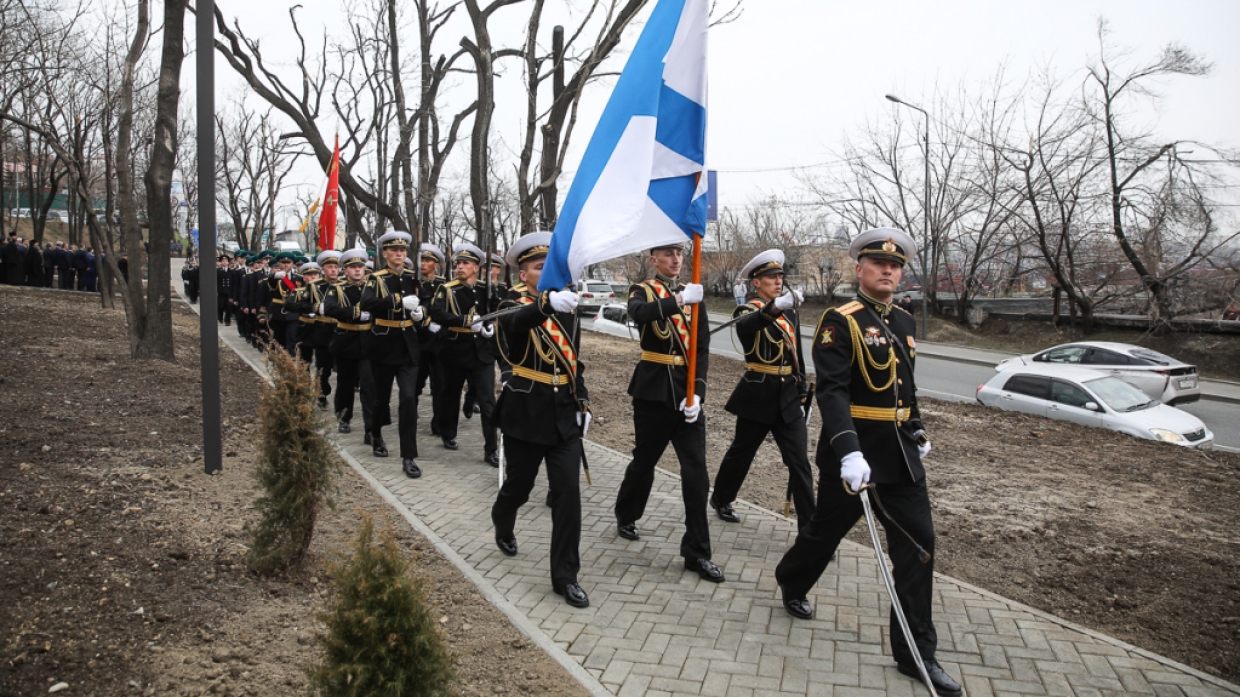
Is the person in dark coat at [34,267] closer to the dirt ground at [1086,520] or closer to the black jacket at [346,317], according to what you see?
the black jacket at [346,317]

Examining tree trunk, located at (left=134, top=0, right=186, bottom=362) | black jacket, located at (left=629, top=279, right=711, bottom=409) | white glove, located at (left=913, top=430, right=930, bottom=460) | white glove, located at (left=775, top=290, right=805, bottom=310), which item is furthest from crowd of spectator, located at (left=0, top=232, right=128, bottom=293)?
white glove, located at (left=913, top=430, right=930, bottom=460)

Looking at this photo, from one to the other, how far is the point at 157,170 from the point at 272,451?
23.4ft

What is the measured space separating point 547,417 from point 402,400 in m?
3.08

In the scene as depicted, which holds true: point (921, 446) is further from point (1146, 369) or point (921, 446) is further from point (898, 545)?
point (1146, 369)

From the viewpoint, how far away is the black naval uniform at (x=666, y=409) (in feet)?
16.8

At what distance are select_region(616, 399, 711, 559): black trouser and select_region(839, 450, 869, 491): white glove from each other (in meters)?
1.29

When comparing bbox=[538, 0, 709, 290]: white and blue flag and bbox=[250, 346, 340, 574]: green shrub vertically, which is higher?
bbox=[538, 0, 709, 290]: white and blue flag

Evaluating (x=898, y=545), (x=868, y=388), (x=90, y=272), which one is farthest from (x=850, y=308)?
(x=90, y=272)

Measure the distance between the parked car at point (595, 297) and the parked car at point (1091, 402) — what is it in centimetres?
2353

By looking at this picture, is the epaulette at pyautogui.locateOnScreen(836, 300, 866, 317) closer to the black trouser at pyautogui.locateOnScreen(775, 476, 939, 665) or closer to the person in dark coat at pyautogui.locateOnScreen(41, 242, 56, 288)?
the black trouser at pyautogui.locateOnScreen(775, 476, 939, 665)

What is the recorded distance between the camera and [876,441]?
13.7 ft

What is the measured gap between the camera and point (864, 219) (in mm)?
34375

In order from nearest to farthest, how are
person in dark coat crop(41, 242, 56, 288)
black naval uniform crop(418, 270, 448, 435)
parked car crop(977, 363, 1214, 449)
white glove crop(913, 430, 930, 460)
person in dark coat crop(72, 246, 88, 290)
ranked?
white glove crop(913, 430, 930, 460), black naval uniform crop(418, 270, 448, 435), parked car crop(977, 363, 1214, 449), person in dark coat crop(41, 242, 56, 288), person in dark coat crop(72, 246, 88, 290)

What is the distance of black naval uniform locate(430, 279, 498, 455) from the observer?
8000mm
